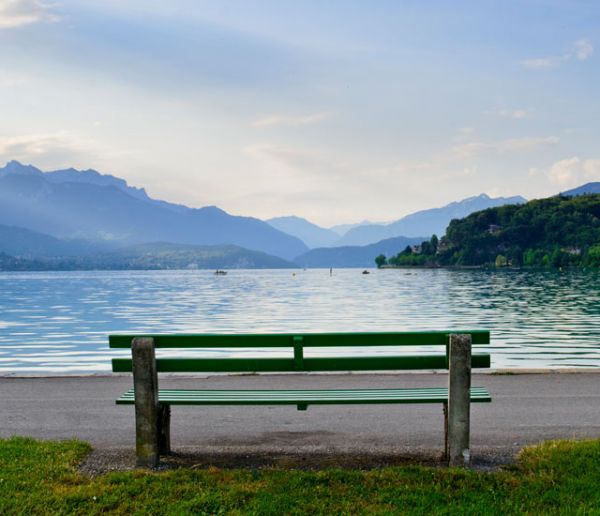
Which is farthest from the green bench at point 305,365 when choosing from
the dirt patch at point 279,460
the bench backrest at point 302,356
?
the dirt patch at point 279,460

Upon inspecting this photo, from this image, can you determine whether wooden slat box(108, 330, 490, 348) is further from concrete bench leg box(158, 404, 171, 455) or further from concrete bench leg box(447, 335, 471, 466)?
concrete bench leg box(158, 404, 171, 455)

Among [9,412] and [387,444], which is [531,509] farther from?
[9,412]

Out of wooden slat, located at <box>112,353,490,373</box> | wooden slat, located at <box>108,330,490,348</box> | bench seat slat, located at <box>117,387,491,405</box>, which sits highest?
wooden slat, located at <box>108,330,490,348</box>

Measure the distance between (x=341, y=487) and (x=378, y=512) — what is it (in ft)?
2.09

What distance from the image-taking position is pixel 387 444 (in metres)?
8.88

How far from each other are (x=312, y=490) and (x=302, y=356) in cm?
133

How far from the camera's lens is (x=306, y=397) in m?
7.82

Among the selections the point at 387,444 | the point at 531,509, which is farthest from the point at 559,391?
the point at 531,509

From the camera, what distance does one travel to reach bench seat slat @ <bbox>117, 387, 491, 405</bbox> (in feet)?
25.1

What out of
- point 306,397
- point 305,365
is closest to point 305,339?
point 305,365

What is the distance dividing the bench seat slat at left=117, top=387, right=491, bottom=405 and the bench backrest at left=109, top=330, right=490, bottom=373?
0.33m

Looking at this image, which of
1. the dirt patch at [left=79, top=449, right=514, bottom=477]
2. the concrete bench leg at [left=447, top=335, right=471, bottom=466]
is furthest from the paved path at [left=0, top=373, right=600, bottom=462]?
the concrete bench leg at [left=447, top=335, right=471, bottom=466]

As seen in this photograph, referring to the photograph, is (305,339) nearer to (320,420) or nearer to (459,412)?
(459,412)

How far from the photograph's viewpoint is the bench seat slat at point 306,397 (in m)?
7.66
